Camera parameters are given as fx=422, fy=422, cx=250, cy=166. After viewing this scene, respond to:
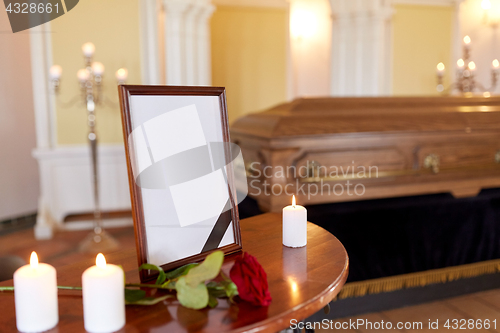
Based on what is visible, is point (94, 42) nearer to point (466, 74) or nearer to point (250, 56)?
point (250, 56)

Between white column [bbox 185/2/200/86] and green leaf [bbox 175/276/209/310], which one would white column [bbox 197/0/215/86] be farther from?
green leaf [bbox 175/276/209/310]

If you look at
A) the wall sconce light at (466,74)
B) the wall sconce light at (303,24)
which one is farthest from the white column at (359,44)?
the wall sconce light at (303,24)

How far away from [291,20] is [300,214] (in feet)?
23.6

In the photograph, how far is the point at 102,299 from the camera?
0.61m

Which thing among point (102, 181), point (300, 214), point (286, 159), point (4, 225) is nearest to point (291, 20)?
point (102, 181)

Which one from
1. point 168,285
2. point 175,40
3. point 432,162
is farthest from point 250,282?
point 175,40

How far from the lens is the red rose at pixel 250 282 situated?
2.19 feet

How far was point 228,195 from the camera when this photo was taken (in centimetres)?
94

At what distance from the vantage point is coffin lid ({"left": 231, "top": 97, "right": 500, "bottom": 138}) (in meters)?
1.99

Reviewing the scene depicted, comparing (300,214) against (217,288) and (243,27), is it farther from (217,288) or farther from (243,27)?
(243,27)

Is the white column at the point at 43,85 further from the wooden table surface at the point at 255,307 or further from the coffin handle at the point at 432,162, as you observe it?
the wooden table surface at the point at 255,307

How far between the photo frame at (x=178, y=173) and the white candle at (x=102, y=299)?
0.14 metres

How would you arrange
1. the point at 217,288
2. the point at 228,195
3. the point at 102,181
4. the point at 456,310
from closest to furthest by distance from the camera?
the point at 217,288 → the point at 228,195 → the point at 456,310 → the point at 102,181

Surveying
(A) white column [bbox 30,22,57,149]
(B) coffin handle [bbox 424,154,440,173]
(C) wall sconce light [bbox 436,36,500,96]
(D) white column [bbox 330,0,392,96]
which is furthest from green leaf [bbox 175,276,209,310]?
(D) white column [bbox 330,0,392,96]
